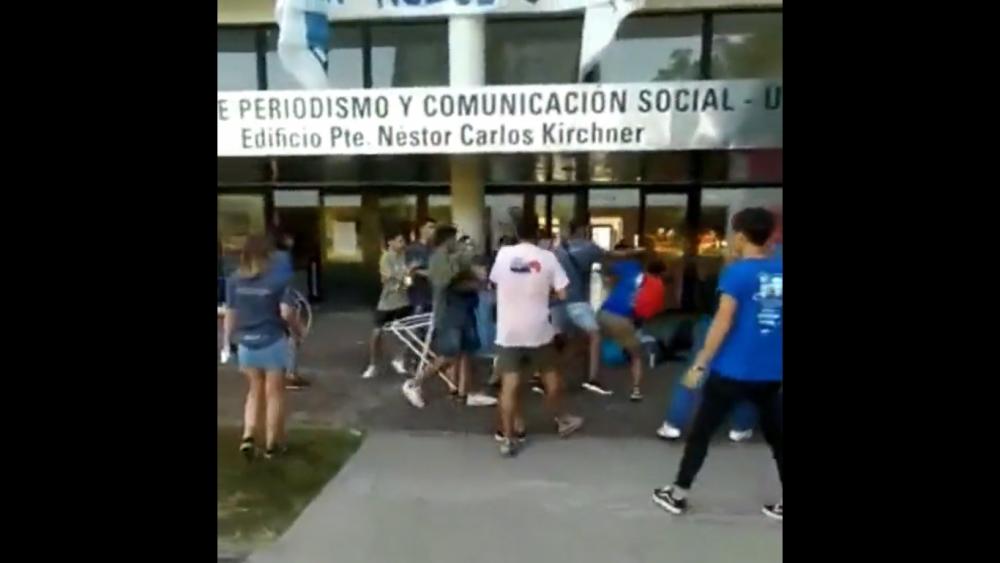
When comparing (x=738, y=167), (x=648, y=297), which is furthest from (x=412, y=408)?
(x=738, y=167)

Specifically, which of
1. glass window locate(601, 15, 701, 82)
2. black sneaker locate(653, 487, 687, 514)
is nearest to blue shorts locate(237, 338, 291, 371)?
black sneaker locate(653, 487, 687, 514)

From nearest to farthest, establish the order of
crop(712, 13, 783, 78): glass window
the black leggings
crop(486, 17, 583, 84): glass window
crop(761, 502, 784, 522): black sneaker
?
the black leggings < crop(761, 502, 784, 522): black sneaker < crop(712, 13, 783, 78): glass window < crop(486, 17, 583, 84): glass window

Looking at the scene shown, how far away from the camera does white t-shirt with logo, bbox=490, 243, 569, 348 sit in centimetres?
545

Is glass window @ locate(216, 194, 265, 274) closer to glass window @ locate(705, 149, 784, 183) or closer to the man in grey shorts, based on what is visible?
the man in grey shorts

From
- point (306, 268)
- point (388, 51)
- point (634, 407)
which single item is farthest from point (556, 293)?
point (306, 268)

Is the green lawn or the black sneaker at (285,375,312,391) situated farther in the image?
the black sneaker at (285,375,312,391)

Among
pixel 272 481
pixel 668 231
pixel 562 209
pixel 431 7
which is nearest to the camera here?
pixel 272 481

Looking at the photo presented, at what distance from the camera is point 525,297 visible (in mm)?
5453

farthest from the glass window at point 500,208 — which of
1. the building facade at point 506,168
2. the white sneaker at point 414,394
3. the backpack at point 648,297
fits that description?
the white sneaker at point 414,394

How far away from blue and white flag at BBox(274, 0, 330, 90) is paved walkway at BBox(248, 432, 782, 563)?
3454 mm

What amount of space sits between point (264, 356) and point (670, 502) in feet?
8.85

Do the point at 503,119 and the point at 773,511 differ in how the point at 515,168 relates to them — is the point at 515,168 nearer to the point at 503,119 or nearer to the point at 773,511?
the point at 503,119

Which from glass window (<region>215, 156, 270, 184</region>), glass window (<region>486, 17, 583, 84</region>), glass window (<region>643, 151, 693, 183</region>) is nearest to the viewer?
glass window (<region>486, 17, 583, 84</region>)
